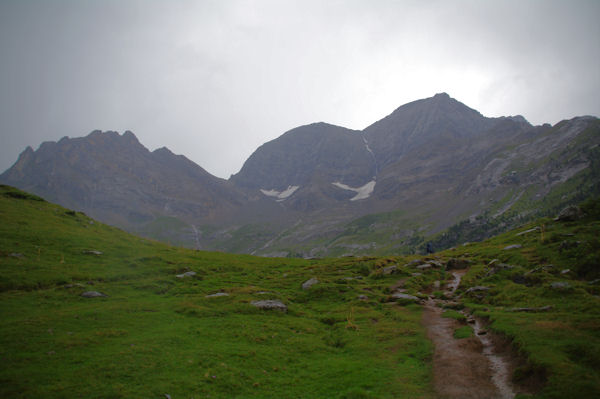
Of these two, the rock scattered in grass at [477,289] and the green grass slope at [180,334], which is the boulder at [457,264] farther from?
the green grass slope at [180,334]

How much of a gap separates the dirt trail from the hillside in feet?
2.12

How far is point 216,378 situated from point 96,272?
29.6m

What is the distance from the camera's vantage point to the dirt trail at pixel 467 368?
53.5ft

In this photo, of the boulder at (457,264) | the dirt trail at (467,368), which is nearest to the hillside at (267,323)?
the dirt trail at (467,368)

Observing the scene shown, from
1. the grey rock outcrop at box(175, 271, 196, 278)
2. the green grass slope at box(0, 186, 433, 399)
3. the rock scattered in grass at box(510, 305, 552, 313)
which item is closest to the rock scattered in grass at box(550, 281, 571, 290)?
the rock scattered in grass at box(510, 305, 552, 313)

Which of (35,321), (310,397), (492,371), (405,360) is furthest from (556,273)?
(35,321)

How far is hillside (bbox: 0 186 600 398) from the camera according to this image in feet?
53.9

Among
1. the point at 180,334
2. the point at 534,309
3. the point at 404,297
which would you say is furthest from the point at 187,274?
the point at 534,309

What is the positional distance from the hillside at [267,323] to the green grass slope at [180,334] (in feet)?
0.41

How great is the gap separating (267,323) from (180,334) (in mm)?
7875

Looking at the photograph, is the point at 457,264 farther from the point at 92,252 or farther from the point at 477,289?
the point at 92,252

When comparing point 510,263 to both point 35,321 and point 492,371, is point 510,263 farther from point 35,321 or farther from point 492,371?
point 35,321

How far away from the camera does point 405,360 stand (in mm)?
21203

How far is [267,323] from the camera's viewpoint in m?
28.1
